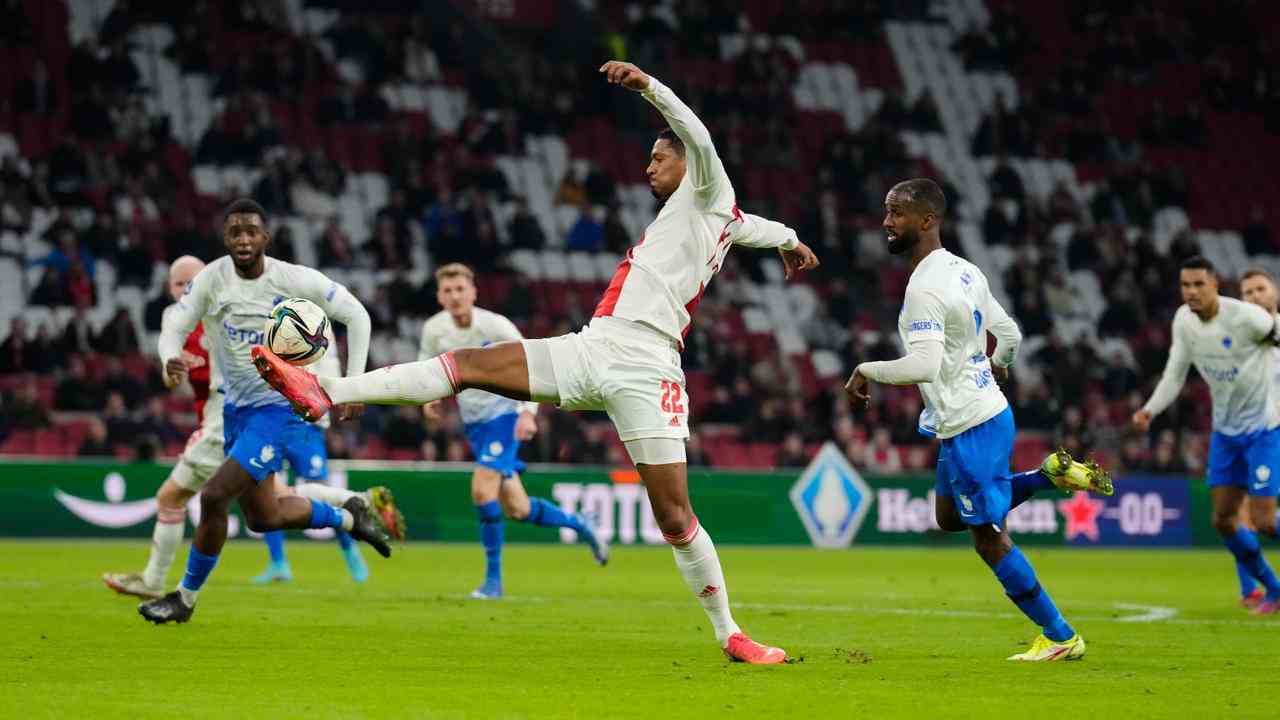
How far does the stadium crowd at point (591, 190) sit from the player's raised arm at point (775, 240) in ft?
46.2

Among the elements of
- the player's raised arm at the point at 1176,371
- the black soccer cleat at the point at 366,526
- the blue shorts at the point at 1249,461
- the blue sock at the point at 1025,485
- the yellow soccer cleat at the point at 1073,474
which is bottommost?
the black soccer cleat at the point at 366,526

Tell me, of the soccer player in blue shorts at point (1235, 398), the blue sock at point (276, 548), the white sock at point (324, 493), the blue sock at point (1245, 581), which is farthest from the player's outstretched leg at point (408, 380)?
the blue sock at point (1245, 581)

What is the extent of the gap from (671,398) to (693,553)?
0.79 m

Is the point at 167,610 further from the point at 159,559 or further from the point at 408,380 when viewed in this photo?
the point at 408,380

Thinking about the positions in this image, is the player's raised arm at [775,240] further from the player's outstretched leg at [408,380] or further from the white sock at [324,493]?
the white sock at [324,493]

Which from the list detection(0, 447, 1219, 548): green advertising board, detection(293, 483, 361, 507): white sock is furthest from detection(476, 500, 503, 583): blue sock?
detection(0, 447, 1219, 548): green advertising board

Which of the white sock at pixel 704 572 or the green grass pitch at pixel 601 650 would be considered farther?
the white sock at pixel 704 572

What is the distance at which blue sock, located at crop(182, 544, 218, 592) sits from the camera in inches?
417

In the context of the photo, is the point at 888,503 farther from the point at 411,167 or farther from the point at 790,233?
the point at 790,233

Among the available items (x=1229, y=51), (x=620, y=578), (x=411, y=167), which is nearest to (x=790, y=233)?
(x=620, y=578)

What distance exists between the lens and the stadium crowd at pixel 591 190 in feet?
79.6

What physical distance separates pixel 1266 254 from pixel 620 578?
2287 centimetres

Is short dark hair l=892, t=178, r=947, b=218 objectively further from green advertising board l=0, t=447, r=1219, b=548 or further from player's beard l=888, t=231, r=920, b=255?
green advertising board l=0, t=447, r=1219, b=548

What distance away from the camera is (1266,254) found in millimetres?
34875
